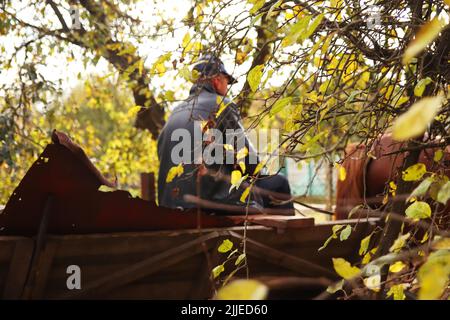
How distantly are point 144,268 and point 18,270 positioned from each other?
60 centimetres

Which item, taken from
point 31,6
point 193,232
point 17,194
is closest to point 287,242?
point 193,232

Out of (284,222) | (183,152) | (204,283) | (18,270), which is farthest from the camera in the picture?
(183,152)

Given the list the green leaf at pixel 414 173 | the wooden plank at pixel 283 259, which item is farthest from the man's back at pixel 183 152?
the green leaf at pixel 414 173

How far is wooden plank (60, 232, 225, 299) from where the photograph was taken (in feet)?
9.83

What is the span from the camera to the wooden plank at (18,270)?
2830mm

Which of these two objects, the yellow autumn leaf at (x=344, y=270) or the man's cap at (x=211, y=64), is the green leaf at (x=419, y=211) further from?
the man's cap at (x=211, y=64)

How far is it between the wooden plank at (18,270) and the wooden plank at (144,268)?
0.68 feet

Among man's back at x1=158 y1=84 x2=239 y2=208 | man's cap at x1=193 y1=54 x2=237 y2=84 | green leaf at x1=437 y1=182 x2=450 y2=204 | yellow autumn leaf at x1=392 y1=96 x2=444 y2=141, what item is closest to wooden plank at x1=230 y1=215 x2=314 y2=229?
man's cap at x1=193 y1=54 x2=237 y2=84

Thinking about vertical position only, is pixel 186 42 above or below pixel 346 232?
above

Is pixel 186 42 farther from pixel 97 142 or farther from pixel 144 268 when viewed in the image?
pixel 97 142

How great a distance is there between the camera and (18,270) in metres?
2.84

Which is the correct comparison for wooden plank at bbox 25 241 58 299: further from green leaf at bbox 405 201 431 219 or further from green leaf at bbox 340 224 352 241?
green leaf at bbox 405 201 431 219

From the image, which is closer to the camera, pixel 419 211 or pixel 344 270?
pixel 344 270

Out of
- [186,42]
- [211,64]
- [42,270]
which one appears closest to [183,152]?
[211,64]
